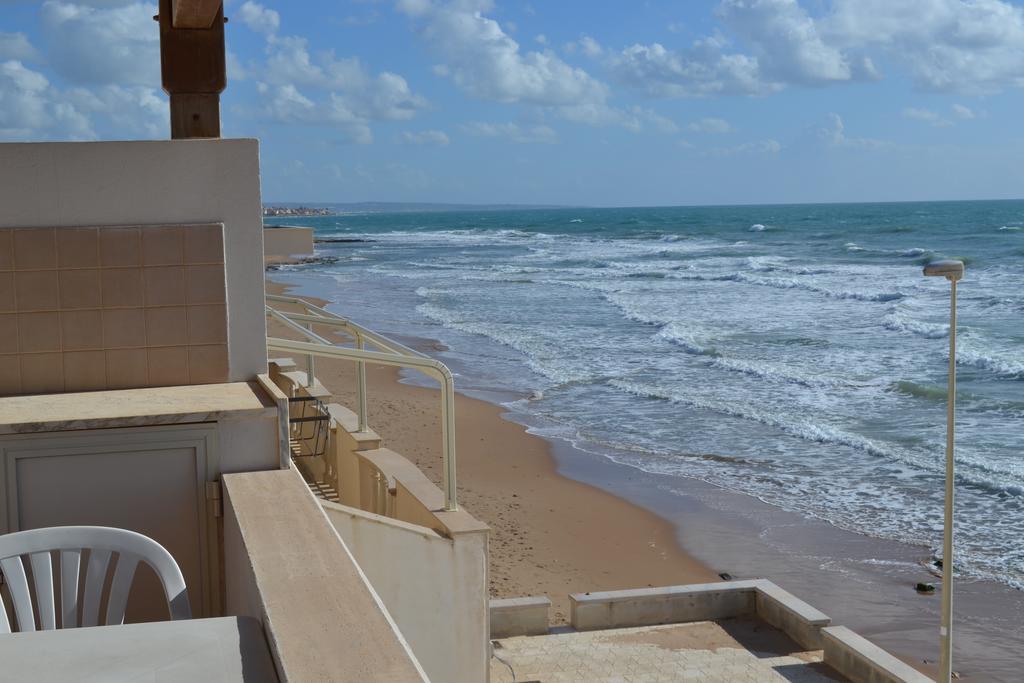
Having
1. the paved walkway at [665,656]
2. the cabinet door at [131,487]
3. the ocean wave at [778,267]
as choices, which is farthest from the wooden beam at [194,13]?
the ocean wave at [778,267]

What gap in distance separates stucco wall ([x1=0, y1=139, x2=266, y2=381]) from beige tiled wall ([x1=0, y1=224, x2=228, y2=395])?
2.1 inches

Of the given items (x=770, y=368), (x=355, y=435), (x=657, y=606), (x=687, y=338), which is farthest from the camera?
(x=687, y=338)

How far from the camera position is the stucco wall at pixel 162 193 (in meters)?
4.27

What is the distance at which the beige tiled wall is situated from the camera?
4.29m

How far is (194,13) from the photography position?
424 cm

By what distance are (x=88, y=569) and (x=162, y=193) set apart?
2.00 meters

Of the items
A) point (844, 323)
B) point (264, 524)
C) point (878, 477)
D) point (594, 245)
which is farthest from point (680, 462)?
point (594, 245)

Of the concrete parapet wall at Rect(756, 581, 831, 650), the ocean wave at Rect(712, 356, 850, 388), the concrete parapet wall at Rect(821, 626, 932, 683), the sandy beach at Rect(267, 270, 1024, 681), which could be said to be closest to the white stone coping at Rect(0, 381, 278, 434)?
the concrete parapet wall at Rect(821, 626, 932, 683)

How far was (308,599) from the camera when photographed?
8.07 feet

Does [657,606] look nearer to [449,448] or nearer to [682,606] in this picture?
[682,606]

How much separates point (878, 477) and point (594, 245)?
57171mm

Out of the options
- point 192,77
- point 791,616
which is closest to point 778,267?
point 791,616

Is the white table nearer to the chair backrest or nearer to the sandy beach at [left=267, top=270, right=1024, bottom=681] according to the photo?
the chair backrest

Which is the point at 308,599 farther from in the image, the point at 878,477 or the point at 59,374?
the point at 878,477
